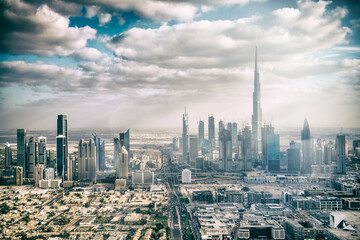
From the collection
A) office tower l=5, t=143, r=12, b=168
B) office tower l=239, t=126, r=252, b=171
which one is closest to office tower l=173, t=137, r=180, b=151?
office tower l=239, t=126, r=252, b=171

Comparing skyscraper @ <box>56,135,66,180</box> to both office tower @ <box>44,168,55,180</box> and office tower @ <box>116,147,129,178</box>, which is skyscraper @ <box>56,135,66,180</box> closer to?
office tower @ <box>44,168,55,180</box>

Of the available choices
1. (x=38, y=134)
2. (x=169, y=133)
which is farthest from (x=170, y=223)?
(x=169, y=133)

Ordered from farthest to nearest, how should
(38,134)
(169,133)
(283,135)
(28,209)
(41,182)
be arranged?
(169,133) → (283,135) → (38,134) → (41,182) → (28,209)

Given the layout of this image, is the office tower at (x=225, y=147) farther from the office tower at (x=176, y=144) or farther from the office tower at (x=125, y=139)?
the office tower at (x=125, y=139)

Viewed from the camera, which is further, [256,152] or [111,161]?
[256,152]

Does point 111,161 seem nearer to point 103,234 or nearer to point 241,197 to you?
point 241,197

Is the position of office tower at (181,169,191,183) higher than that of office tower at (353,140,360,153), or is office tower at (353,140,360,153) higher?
office tower at (353,140,360,153)
